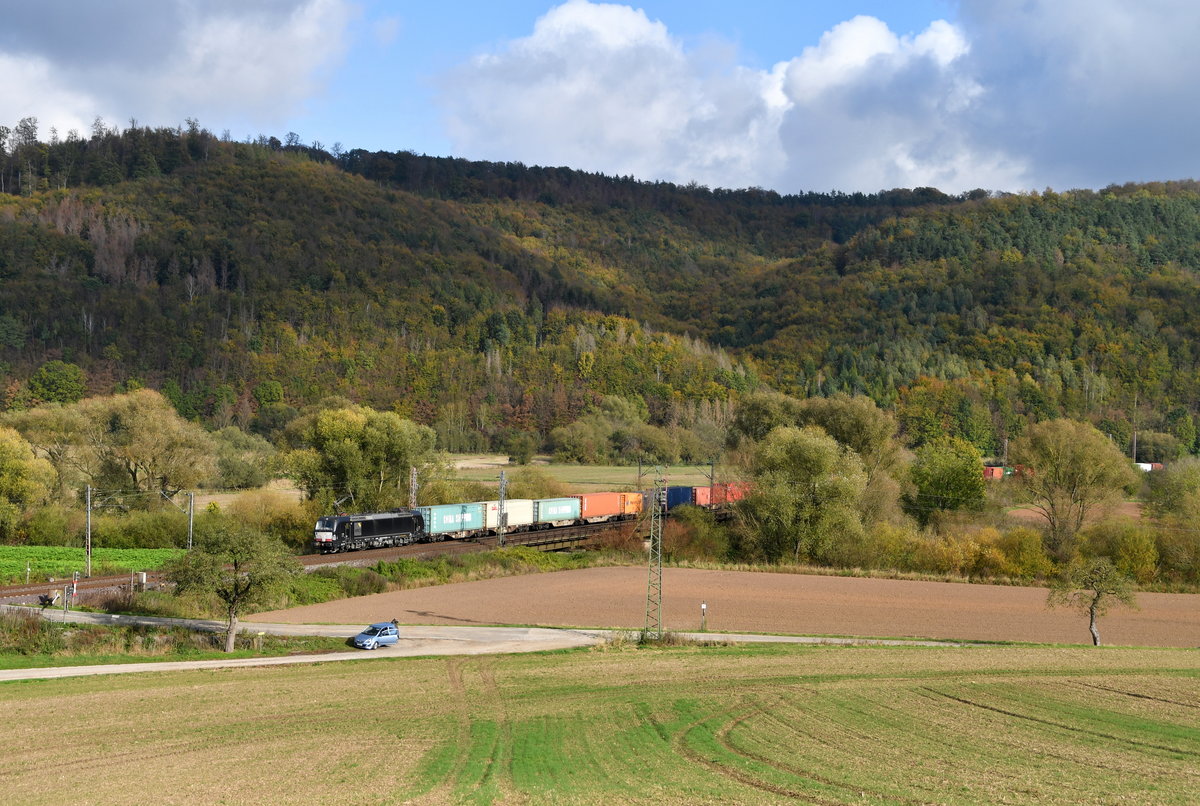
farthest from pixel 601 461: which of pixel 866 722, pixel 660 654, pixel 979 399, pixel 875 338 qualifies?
pixel 866 722

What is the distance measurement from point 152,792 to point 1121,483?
67825mm

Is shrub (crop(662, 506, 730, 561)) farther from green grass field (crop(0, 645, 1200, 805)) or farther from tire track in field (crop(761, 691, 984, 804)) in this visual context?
tire track in field (crop(761, 691, 984, 804))

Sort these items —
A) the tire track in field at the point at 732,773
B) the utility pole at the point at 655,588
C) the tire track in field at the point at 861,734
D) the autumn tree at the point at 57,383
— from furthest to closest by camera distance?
the autumn tree at the point at 57,383 → the utility pole at the point at 655,588 → the tire track in field at the point at 861,734 → the tire track in field at the point at 732,773

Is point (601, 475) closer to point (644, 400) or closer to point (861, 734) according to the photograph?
point (644, 400)

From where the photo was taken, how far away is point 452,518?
69062 millimetres

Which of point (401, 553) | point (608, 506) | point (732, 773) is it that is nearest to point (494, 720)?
point (732, 773)

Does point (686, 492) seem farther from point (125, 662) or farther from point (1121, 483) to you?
point (125, 662)

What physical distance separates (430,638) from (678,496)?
44.4 m

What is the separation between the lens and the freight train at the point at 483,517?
6238 cm

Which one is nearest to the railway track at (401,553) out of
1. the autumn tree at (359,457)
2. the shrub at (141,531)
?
the autumn tree at (359,457)

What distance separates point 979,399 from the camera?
146 m

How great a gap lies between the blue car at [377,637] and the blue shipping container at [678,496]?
44.9 m

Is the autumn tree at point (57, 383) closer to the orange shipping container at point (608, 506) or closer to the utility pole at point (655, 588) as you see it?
the orange shipping container at point (608, 506)

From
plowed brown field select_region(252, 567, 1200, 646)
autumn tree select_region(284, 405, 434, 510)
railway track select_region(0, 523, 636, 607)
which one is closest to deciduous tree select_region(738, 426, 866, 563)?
plowed brown field select_region(252, 567, 1200, 646)
